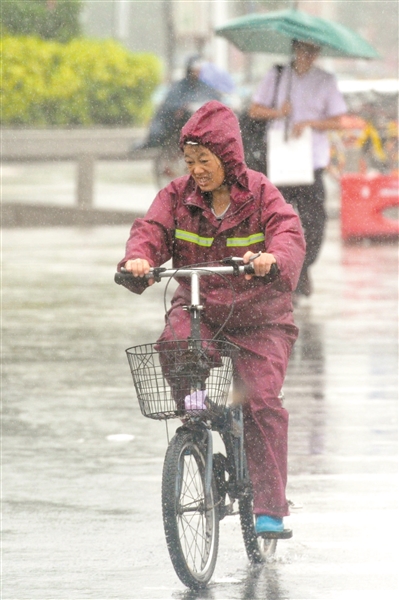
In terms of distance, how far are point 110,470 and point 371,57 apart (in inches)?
239

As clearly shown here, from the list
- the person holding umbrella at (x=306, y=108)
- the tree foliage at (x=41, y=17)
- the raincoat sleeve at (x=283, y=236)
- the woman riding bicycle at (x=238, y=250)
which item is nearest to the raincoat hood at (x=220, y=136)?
the woman riding bicycle at (x=238, y=250)

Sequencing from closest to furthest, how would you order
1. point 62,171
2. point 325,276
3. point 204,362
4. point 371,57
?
point 204,362, point 371,57, point 325,276, point 62,171

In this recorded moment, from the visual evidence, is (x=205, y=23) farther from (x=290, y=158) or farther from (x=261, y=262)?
(x=261, y=262)

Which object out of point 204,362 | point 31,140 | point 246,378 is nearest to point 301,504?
point 246,378

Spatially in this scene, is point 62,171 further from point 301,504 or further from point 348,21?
point 301,504

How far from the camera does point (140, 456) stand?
24.3 ft

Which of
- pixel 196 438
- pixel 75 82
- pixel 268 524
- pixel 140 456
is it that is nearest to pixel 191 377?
pixel 196 438

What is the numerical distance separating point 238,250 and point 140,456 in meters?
2.18

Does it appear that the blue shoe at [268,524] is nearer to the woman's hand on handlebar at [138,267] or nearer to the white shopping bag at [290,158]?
the woman's hand on handlebar at [138,267]

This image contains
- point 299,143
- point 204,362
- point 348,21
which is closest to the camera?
point 204,362

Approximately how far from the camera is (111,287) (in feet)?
42.8

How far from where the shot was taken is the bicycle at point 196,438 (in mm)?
5062

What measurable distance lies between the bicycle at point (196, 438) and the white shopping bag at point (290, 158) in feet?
18.1

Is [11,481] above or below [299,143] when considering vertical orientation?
below
